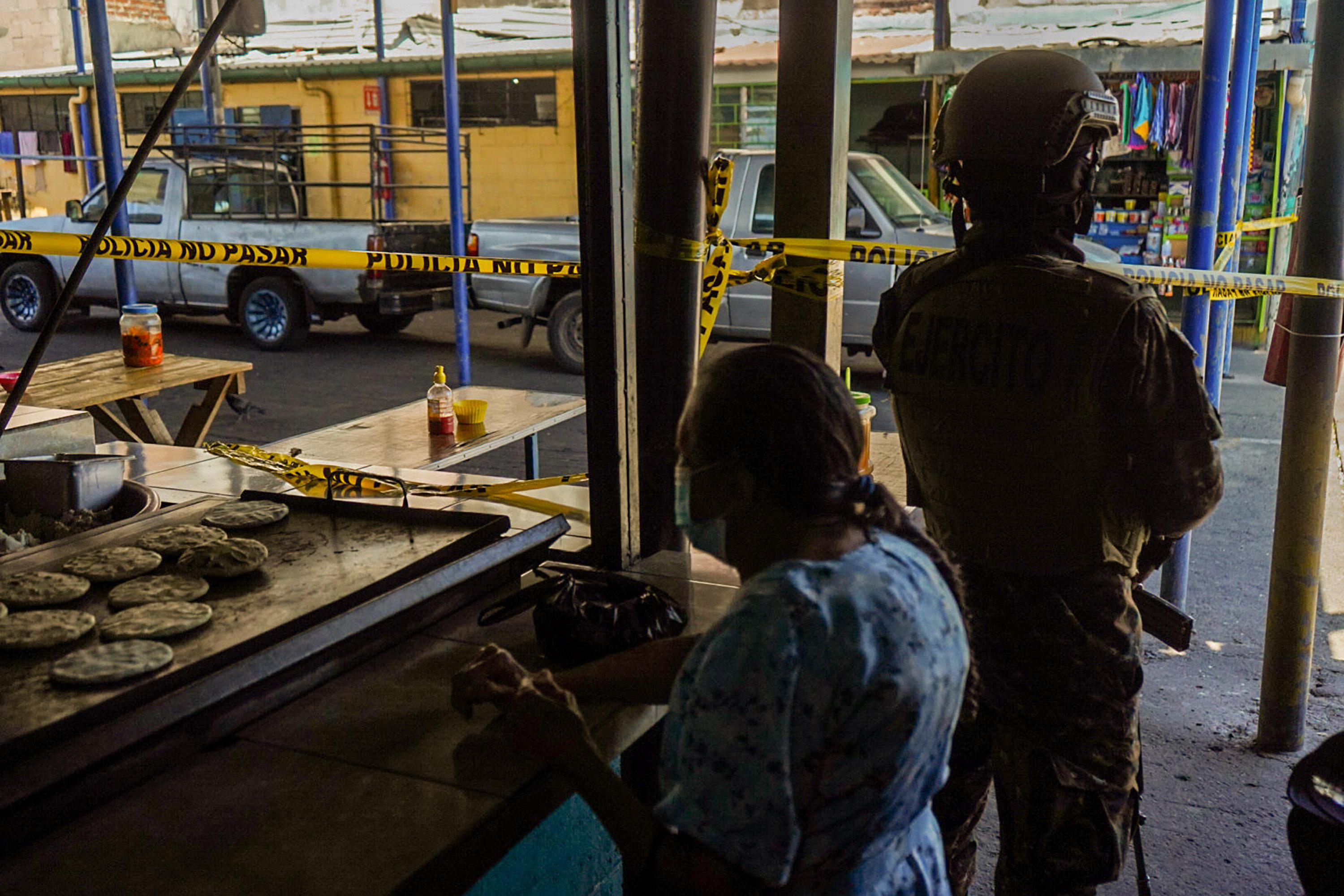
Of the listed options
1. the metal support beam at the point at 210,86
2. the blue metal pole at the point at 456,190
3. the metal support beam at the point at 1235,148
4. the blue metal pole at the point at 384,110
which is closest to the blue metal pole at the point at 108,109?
the blue metal pole at the point at 456,190

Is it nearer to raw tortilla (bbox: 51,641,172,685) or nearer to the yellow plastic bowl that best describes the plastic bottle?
the yellow plastic bowl

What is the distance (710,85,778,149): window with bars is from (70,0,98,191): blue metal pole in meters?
8.81

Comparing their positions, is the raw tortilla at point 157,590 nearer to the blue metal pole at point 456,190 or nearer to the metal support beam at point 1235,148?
the metal support beam at point 1235,148

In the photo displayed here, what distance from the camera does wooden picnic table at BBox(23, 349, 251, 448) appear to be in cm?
573

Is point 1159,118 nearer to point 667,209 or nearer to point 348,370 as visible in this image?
point 348,370

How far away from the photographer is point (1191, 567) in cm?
620

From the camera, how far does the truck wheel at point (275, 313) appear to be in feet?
41.9

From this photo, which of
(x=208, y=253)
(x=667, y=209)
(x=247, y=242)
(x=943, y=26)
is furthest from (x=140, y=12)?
(x=667, y=209)

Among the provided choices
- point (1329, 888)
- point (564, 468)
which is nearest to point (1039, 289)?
point (1329, 888)

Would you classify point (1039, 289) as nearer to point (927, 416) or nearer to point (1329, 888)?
point (927, 416)

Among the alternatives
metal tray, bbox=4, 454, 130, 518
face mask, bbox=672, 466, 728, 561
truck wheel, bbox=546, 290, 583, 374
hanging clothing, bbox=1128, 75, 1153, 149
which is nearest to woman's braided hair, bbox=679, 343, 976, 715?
face mask, bbox=672, 466, 728, 561

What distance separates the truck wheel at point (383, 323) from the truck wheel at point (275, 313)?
0.92 meters

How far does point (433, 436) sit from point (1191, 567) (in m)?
3.98

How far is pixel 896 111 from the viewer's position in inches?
601
